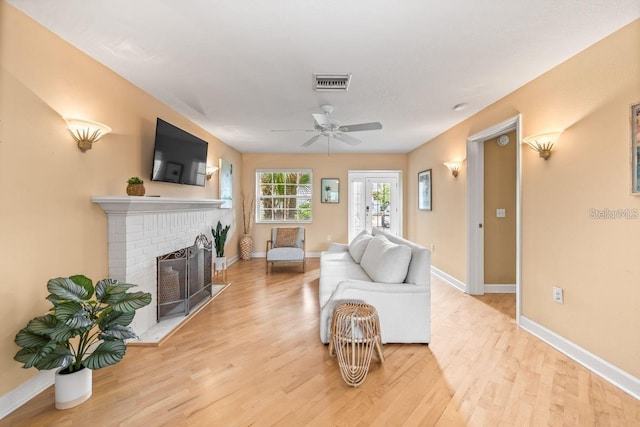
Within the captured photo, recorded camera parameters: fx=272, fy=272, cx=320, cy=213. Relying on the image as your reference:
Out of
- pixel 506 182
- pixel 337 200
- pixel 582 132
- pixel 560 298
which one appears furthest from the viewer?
pixel 337 200

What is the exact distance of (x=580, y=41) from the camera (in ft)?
6.37

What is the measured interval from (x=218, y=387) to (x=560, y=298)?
2.77 m

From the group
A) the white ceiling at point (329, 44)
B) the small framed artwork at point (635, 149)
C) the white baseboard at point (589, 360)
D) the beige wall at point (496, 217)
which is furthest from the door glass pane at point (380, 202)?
the small framed artwork at point (635, 149)

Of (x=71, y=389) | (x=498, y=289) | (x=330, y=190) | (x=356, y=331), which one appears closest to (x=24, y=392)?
(x=71, y=389)

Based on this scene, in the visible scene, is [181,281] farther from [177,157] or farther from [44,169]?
[44,169]

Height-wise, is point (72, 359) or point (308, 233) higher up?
point (308, 233)

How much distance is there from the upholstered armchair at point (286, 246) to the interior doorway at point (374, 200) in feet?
5.25

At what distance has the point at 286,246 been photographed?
4918 mm

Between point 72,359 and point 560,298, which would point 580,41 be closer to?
point 560,298

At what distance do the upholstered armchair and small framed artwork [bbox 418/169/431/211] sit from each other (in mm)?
2335

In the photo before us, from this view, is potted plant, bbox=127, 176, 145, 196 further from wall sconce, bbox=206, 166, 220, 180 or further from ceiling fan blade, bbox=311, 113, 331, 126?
wall sconce, bbox=206, 166, 220, 180

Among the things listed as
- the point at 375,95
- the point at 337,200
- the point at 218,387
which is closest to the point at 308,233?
the point at 337,200

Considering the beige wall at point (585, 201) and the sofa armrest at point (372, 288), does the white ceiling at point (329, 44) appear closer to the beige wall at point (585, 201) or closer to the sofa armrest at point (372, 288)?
the beige wall at point (585, 201)

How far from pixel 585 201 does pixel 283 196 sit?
4.97 meters
